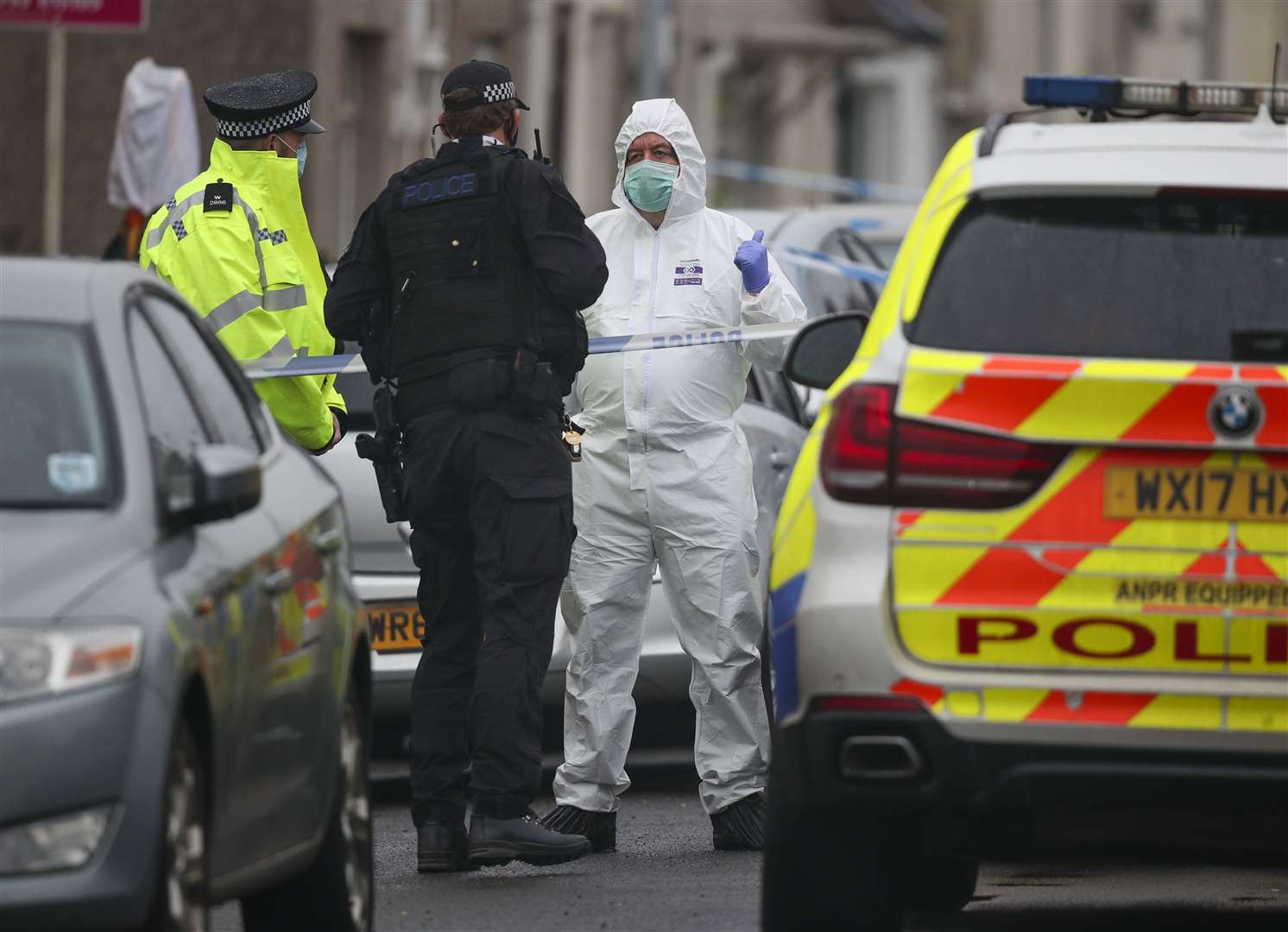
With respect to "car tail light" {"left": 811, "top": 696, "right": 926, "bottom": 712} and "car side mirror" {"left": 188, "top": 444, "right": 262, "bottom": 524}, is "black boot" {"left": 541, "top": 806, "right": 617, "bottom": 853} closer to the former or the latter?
"car tail light" {"left": 811, "top": 696, "right": 926, "bottom": 712}

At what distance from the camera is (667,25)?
77.7 feet

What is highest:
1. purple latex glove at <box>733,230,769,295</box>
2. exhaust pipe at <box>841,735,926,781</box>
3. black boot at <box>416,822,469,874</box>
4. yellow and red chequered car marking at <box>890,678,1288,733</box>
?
purple latex glove at <box>733,230,769,295</box>

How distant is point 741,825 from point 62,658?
13.1ft

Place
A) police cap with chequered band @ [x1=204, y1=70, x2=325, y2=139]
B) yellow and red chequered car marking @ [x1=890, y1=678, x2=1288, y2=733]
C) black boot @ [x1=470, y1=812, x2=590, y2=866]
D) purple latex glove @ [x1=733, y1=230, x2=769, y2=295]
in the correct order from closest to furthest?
1. yellow and red chequered car marking @ [x1=890, y1=678, x2=1288, y2=733]
2. black boot @ [x1=470, y1=812, x2=590, y2=866]
3. purple latex glove @ [x1=733, y1=230, x2=769, y2=295]
4. police cap with chequered band @ [x1=204, y1=70, x2=325, y2=139]

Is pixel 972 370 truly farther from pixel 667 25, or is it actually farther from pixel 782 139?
pixel 782 139

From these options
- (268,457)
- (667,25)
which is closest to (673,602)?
(268,457)

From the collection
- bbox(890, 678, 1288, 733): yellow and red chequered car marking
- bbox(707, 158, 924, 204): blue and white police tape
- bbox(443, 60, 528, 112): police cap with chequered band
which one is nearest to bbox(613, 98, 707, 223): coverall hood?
bbox(443, 60, 528, 112): police cap with chequered band

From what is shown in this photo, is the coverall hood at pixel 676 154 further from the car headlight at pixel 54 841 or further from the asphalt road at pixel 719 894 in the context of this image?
the car headlight at pixel 54 841

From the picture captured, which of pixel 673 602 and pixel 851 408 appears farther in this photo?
pixel 673 602

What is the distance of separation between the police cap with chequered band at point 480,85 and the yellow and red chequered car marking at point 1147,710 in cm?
305

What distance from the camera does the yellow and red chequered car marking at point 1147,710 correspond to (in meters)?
5.79

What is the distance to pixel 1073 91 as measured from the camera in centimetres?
671

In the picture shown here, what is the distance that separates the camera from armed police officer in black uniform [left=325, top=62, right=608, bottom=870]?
322 inches

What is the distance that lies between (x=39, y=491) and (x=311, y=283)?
3314 millimetres
